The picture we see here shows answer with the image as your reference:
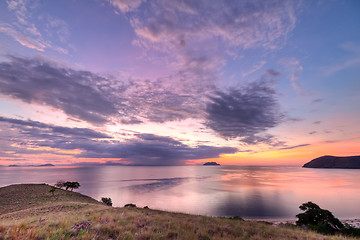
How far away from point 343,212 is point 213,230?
65104 millimetres

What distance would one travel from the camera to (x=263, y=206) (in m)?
55.8

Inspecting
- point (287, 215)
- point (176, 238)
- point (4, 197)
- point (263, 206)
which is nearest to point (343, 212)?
point (287, 215)

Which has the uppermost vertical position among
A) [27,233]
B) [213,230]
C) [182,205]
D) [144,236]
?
[27,233]

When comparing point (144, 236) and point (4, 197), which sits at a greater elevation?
point (144, 236)

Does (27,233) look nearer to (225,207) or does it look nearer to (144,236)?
(144,236)

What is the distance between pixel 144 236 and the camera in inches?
285

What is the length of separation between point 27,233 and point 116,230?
343cm

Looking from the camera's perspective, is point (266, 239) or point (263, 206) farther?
point (263, 206)

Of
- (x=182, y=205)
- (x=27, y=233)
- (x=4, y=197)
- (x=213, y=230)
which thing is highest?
(x=27, y=233)

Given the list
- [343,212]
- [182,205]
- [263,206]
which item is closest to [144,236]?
[182,205]

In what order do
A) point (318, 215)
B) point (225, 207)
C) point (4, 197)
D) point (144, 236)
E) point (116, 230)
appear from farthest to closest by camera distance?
point (225, 207) < point (4, 197) < point (318, 215) < point (116, 230) < point (144, 236)

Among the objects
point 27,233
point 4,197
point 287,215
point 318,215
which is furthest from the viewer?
point 287,215

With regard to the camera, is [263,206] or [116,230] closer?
[116,230]

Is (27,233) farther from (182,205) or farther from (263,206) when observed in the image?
(263,206)
